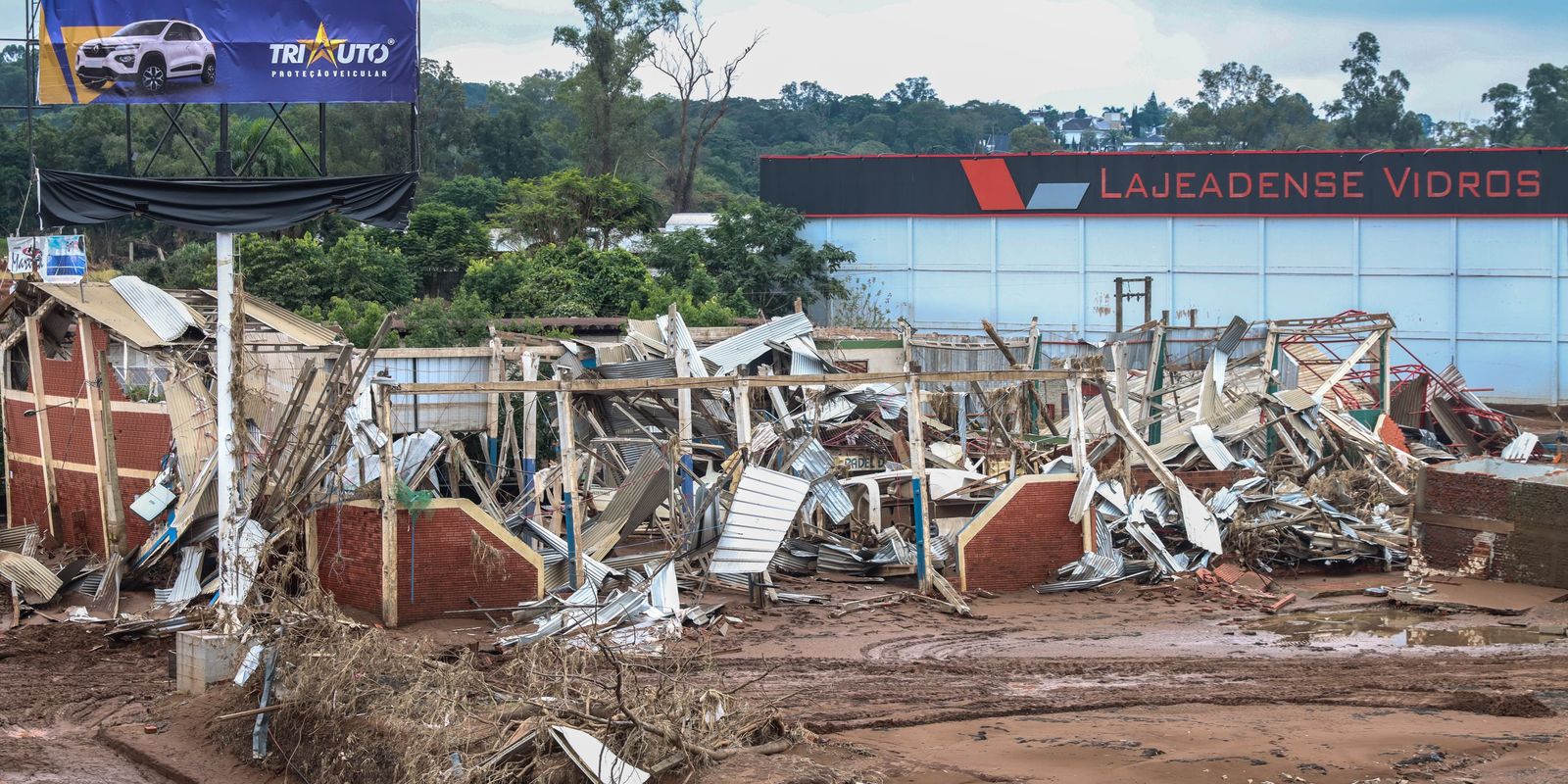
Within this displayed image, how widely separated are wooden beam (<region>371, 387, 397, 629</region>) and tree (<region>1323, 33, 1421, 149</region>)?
7191cm

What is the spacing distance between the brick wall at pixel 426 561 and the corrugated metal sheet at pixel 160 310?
331cm

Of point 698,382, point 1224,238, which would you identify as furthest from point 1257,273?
point 698,382

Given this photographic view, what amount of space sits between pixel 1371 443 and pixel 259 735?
47.8ft

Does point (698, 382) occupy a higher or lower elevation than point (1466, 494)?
higher

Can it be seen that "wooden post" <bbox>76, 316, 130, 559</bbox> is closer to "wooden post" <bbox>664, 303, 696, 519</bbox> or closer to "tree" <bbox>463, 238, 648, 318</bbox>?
"wooden post" <bbox>664, 303, 696, 519</bbox>

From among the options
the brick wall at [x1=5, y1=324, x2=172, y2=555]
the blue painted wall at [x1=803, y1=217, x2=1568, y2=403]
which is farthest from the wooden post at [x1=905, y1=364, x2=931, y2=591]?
the blue painted wall at [x1=803, y1=217, x2=1568, y2=403]

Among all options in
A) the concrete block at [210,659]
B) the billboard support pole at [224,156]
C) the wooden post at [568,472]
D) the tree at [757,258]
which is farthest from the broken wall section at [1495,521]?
the tree at [757,258]

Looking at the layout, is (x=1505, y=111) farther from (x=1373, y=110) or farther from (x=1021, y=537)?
(x=1021, y=537)

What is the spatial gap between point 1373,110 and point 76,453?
73.3m

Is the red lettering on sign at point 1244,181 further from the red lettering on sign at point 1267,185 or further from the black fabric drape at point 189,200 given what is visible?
the black fabric drape at point 189,200

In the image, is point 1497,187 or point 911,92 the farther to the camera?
point 911,92

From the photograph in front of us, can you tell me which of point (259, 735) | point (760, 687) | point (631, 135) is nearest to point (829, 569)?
point (760, 687)

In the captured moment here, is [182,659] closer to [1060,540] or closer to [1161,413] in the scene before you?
[1060,540]

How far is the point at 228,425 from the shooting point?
11539 mm
